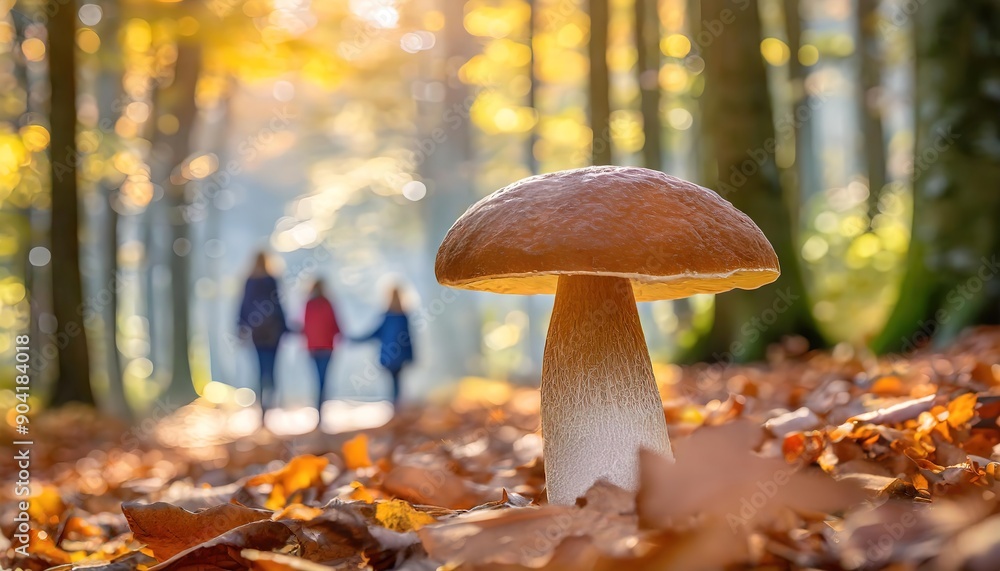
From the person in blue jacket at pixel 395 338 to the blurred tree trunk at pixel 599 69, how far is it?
13.6 ft

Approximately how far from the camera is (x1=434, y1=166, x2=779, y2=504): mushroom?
1882 millimetres

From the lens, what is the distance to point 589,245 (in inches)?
73.4

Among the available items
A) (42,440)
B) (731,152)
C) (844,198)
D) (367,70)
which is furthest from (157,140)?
(844,198)

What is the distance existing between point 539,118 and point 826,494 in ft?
58.7

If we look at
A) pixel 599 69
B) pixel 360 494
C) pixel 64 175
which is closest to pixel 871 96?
pixel 599 69

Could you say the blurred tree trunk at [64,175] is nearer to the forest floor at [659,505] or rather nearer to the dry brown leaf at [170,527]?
the forest floor at [659,505]

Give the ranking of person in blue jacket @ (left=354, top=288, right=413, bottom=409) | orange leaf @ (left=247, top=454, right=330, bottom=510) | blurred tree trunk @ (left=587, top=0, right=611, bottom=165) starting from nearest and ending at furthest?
1. orange leaf @ (left=247, top=454, right=330, bottom=510)
2. person in blue jacket @ (left=354, top=288, right=413, bottom=409)
3. blurred tree trunk @ (left=587, top=0, right=611, bottom=165)

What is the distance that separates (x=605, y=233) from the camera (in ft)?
6.16

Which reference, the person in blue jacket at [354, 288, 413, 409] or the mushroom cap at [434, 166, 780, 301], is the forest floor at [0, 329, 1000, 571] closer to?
the mushroom cap at [434, 166, 780, 301]

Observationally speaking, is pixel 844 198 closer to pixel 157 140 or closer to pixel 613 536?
pixel 157 140

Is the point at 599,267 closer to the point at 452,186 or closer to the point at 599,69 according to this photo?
the point at 599,69

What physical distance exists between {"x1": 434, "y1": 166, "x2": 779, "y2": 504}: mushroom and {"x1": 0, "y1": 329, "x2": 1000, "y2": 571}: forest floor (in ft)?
0.79

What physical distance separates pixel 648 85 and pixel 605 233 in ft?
46.3

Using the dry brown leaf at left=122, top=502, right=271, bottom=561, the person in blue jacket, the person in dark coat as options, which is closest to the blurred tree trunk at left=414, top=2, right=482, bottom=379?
the person in blue jacket
